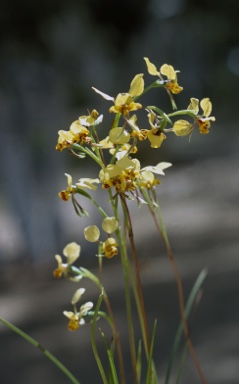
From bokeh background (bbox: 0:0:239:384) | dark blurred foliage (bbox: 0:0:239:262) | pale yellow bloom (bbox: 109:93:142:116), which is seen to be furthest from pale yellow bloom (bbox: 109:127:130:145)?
dark blurred foliage (bbox: 0:0:239:262)

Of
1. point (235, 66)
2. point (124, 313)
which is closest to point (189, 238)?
point (124, 313)

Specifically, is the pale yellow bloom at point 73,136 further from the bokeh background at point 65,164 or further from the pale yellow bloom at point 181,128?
the bokeh background at point 65,164

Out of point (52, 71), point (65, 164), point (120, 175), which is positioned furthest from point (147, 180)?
point (65, 164)

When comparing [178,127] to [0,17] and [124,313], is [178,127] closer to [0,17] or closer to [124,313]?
[124,313]

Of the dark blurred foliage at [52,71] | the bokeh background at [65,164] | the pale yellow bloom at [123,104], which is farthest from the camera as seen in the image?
the dark blurred foliage at [52,71]

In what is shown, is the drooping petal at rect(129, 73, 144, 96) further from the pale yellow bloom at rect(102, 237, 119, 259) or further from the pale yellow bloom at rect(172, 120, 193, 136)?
the pale yellow bloom at rect(102, 237, 119, 259)

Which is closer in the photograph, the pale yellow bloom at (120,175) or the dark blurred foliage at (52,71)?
the pale yellow bloom at (120,175)

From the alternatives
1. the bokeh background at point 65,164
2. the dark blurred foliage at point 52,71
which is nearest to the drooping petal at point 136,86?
the bokeh background at point 65,164

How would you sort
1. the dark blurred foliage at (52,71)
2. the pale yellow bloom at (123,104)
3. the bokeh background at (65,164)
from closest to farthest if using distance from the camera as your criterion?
the pale yellow bloom at (123,104) → the bokeh background at (65,164) → the dark blurred foliage at (52,71)
